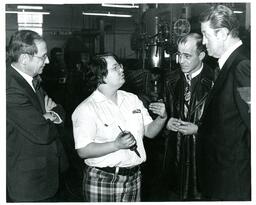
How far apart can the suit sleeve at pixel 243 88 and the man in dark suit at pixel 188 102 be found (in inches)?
22.2

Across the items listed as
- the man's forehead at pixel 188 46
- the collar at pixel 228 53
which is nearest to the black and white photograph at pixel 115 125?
the collar at pixel 228 53

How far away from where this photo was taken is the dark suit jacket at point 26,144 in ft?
5.04

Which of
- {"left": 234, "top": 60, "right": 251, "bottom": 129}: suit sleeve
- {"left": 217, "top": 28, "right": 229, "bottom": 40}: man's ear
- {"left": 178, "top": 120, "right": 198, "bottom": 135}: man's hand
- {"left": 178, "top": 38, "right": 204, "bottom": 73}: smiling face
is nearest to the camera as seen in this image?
{"left": 234, "top": 60, "right": 251, "bottom": 129}: suit sleeve

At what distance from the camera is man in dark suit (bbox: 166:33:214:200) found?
1.99 m

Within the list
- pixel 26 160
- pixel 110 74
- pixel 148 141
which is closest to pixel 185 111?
pixel 110 74

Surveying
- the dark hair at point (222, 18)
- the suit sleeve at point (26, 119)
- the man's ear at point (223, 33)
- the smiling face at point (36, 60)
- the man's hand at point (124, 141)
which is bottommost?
the man's hand at point (124, 141)

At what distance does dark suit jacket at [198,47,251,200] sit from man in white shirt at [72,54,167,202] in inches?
12.2

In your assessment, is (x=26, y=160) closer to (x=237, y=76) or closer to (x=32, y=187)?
(x=32, y=187)

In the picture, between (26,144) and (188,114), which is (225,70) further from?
(26,144)

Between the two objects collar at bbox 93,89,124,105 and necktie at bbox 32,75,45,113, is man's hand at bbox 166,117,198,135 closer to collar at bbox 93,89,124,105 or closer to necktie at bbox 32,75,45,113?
collar at bbox 93,89,124,105

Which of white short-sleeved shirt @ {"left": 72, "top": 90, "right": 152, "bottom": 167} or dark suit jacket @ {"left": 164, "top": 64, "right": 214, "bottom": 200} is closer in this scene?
white short-sleeved shirt @ {"left": 72, "top": 90, "right": 152, "bottom": 167}

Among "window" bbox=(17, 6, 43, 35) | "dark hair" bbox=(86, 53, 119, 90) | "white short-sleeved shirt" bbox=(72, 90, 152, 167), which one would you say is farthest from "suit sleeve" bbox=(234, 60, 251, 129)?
"window" bbox=(17, 6, 43, 35)

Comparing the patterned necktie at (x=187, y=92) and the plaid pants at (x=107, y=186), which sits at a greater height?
the patterned necktie at (x=187, y=92)

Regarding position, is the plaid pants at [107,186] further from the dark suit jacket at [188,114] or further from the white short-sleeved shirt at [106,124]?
the dark suit jacket at [188,114]
